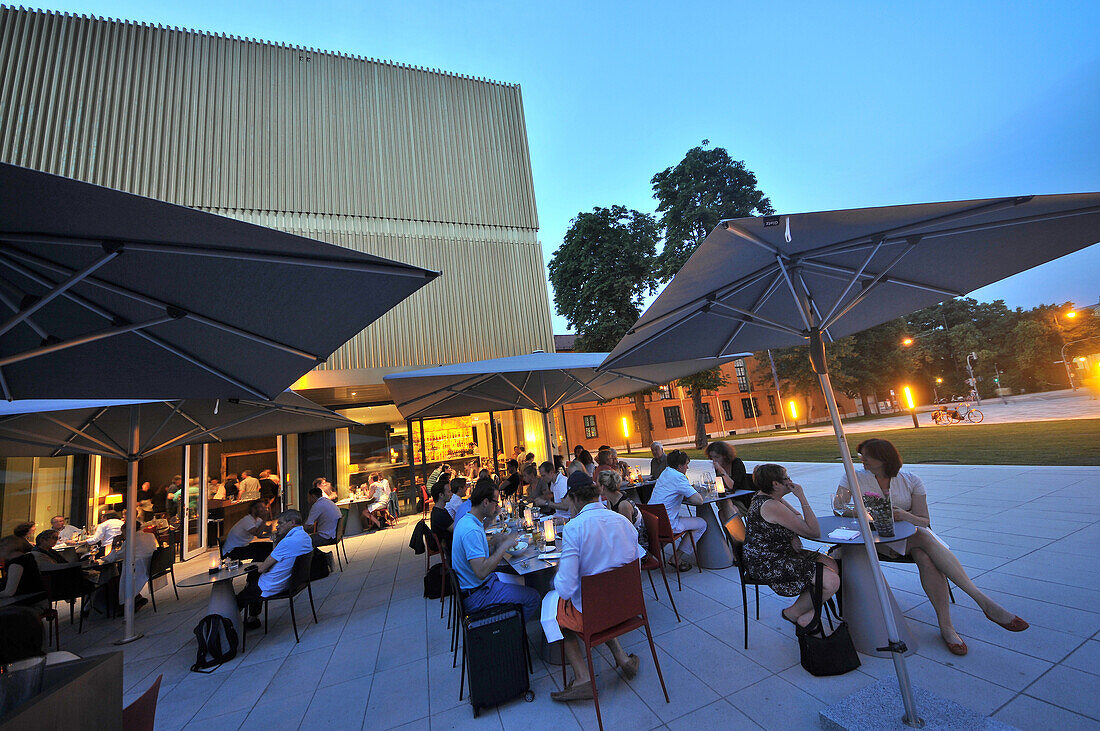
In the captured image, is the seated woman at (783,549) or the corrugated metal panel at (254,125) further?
the corrugated metal panel at (254,125)

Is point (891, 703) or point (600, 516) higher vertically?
point (600, 516)

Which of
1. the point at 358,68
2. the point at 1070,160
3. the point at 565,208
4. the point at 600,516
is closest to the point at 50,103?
the point at 358,68

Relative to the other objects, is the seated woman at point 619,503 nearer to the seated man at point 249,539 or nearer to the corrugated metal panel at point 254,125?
the seated man at point 249,539

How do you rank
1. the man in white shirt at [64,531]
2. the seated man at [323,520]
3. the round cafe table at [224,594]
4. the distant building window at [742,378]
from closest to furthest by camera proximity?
the round cafe table at [224,594], the seated man at [323,520], the man in white shirt at [64,531], the distant building window at [742,378]

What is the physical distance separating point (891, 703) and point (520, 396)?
7344mm

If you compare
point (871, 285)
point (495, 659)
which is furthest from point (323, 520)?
point (871, 285)

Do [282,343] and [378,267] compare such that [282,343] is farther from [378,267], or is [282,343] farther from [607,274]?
[607,274]

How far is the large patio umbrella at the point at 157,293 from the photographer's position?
172cm

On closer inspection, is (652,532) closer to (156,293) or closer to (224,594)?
(156,293)

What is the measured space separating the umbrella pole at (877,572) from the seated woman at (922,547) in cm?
77

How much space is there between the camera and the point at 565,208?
603 ft

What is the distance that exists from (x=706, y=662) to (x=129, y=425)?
7.55 m

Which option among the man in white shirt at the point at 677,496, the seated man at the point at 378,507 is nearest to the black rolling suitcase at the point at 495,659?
the man in white shirt at the point at 677,496

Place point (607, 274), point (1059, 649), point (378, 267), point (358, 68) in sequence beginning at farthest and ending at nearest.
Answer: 1. point (607, 274)
2. point (358, 68)
3. point (1059, 649)
4. point (378, 267)
